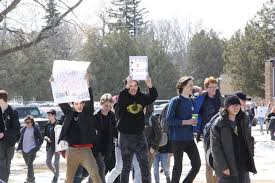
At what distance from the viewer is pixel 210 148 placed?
26.4ft

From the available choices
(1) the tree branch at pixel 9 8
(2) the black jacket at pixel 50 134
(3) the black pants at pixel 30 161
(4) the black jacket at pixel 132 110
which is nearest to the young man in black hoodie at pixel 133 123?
(4) the black jacket at pixel 132 110

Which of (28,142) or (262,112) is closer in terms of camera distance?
(28,142)

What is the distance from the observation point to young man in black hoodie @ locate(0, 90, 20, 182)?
10.7 m

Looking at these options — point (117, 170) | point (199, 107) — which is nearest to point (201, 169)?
point (199, 107)

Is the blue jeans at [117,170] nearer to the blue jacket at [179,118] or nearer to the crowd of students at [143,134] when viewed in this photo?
the crowd of students at [143,134]

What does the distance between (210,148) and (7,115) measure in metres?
4.15

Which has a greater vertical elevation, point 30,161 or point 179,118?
point 179,118

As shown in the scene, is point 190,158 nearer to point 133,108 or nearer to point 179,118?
point 179,118

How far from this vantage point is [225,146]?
7512 millimetres

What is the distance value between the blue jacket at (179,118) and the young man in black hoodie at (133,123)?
0.35 m

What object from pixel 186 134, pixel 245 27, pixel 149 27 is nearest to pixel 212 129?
pixel 186 134

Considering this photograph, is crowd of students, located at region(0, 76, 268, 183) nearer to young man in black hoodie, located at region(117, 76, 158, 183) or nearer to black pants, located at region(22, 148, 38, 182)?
young man in black hoodie, located at region(117, 76, 158, 183)

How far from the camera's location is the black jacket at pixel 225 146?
7516mm

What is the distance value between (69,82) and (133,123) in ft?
4.18
